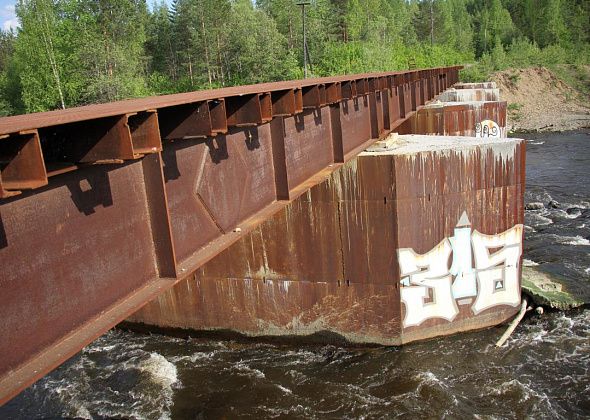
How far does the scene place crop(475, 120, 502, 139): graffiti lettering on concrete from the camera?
27.7m

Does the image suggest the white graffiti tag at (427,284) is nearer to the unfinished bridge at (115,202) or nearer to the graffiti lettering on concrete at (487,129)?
the unfinished bridge at (115,202)

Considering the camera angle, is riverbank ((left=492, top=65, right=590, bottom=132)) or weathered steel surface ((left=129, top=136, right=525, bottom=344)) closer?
weathered steel surface ((left=129, top=136, right=525, bottom=344))

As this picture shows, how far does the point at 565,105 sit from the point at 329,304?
62406 millimetres

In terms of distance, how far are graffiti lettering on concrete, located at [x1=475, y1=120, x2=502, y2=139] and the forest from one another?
27.8 m

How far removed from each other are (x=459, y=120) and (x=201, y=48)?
4572 cm

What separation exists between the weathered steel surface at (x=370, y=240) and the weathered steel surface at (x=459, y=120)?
1062 cm

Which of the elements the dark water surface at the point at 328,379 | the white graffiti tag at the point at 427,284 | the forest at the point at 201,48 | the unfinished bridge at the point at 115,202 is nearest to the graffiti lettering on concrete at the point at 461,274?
the white graffiti tag at the point at 427,284

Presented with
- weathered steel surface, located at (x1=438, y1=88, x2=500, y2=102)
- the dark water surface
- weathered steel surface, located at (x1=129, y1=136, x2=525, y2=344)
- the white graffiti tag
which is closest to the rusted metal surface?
weathered steel surface, located at (x1=129, y1=136, x2=525, y2=344)

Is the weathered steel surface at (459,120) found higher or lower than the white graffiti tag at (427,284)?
higher

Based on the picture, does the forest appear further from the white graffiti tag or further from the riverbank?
the white graffiti tag

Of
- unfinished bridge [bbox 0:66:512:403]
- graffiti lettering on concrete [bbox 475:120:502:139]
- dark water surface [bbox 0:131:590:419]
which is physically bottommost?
dark water surface [bbox 0:131:590:419]

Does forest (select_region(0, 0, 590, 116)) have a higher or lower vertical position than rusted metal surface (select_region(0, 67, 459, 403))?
higher

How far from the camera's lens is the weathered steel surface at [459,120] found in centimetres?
2569

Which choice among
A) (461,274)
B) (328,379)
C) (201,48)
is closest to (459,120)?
(461,274)
